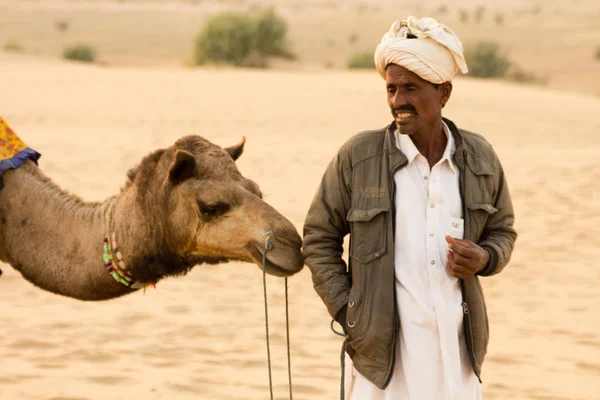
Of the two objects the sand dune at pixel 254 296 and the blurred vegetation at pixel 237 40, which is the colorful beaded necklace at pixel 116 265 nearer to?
the sand dune at pixel 254 296

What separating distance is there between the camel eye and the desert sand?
282cm

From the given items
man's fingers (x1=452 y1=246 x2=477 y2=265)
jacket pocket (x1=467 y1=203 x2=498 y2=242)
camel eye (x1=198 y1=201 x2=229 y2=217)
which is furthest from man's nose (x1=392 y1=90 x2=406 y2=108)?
camel eye (x1=198 y1=201 x2=229 y2=217)

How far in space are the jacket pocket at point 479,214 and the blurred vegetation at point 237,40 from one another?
3538 cm

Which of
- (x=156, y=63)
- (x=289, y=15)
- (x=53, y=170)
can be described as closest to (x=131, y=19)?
(x=289, y=15)

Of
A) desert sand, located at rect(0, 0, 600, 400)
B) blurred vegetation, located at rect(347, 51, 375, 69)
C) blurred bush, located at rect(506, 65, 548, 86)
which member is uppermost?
blurred vegetation, located at rect(347, 51, 375, 69)

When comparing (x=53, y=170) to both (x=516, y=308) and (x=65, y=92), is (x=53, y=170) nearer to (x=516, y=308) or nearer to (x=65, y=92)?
(x=516, y=308)

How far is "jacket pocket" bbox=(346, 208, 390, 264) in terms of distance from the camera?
11.0 feet

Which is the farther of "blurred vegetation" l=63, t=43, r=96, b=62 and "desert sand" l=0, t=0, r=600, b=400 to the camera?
"blurred vegetation" l=63, t=43, r=96, b=62

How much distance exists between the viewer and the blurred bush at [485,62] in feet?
132

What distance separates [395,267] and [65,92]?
2288 centimetres

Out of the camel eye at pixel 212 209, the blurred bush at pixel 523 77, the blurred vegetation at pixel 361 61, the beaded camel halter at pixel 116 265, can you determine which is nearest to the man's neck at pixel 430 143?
the camel eye at pixel 212 209

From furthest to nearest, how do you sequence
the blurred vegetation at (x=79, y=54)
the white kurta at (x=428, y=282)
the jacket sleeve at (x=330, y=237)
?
the blurred vegetation at (x=79, y=54), the jacket sleeve at (x=330, y=237), the white kurta at (x=428, y=282)

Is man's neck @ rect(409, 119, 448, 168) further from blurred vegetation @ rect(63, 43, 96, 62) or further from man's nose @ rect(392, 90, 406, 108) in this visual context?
blurred vegetation @ rect(63, 43, 96, 62)

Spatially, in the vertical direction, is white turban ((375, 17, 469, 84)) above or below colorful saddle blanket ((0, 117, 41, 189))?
above
